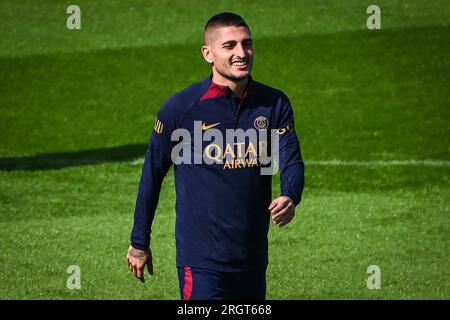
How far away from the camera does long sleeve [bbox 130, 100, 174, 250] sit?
668 centimetres

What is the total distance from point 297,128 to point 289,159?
11.5 metres

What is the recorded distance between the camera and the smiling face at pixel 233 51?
6598mm

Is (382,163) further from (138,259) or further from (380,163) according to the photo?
(138,259)

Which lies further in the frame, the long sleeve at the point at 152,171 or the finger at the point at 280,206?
the long sleeve at the point at 152,171

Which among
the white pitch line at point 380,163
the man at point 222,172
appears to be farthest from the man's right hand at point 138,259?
the white pitch line at point 380,163

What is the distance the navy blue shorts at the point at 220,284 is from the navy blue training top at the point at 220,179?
0.05 meters

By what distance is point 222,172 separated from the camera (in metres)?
6.68

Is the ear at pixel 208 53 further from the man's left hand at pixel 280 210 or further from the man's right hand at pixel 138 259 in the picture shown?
the man's right hand at pixel 138 259

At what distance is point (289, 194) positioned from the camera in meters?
6.59

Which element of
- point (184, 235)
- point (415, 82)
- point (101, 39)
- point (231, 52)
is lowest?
point (184, 235)
